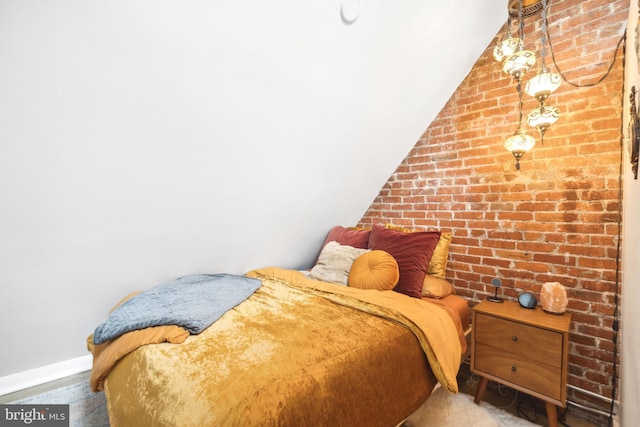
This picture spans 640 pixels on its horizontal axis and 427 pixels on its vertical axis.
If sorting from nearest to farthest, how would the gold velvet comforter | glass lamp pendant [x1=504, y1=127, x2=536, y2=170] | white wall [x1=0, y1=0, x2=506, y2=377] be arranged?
the gold velvet comforter
white wall [x1=0, y1=0, x2=506, y2=377]
glass lamp pendant [x1=504, y1=127, x2=536, y2=170]

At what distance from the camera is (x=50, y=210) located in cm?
163

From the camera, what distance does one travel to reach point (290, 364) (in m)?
1.18

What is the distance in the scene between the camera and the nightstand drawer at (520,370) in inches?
64.0

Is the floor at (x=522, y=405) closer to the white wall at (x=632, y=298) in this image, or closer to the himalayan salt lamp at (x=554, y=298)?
the white wall at (x=632, y=298)

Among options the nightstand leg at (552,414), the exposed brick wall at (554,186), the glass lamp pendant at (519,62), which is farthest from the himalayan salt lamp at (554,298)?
the glass lamp pendant at (519,62)

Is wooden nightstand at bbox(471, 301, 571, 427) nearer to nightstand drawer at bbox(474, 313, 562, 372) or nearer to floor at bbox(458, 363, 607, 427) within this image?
nightstand drawer at bbox(474, 313, 562, 372)

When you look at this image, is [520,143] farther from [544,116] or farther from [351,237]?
[351,237]

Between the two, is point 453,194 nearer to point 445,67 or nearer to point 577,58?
point 445,67

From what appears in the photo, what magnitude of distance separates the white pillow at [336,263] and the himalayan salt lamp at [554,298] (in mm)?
1186

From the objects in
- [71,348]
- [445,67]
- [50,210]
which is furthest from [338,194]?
[71,348]

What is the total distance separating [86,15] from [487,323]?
2.54 m

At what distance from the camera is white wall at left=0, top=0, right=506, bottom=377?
1.33 meters

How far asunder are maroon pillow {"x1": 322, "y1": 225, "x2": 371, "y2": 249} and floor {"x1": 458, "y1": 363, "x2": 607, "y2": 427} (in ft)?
4.12

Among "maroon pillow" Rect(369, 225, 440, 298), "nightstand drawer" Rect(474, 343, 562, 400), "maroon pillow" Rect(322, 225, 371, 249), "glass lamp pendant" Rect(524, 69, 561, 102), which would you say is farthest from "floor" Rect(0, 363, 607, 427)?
"glass lamp pendant" Rect(524, 69, 561, 102)
